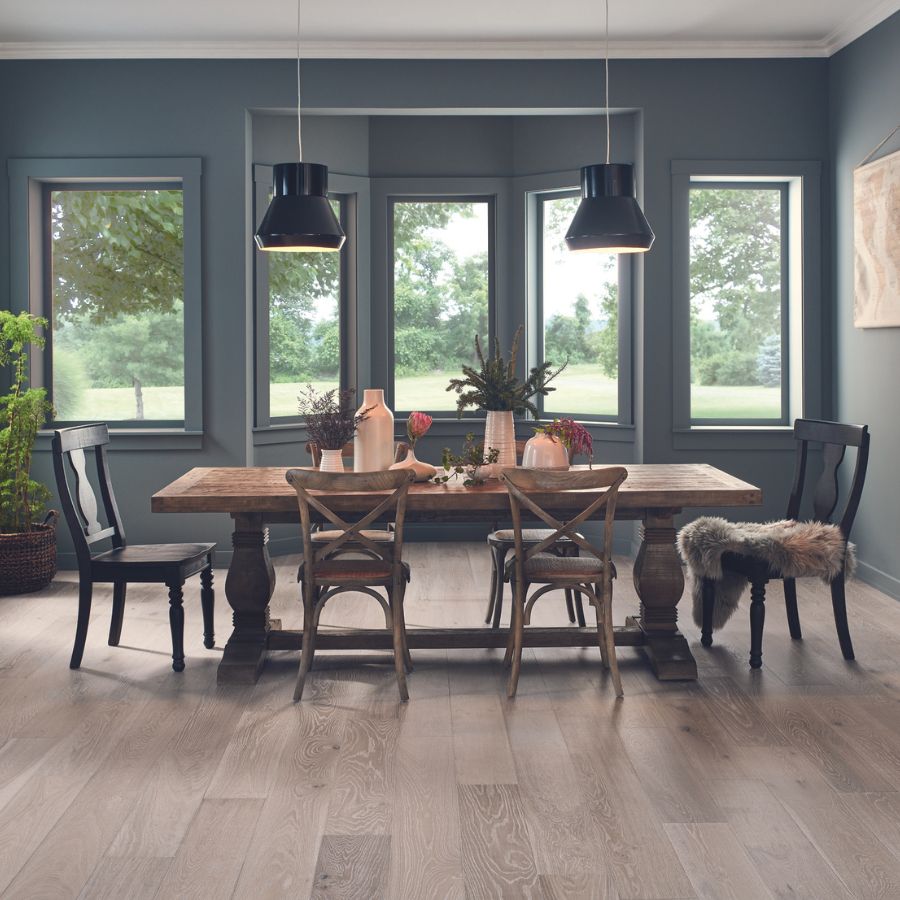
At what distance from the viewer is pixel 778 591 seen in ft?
18.5

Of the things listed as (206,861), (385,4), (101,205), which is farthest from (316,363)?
(206,861)

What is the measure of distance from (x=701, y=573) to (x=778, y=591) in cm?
146

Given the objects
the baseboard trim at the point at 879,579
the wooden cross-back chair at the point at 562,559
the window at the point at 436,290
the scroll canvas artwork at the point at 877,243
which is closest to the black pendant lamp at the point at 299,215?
the wooden cross-back chair at the point at 562,559

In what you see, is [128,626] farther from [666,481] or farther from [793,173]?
[793,173]

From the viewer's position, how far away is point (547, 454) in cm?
432

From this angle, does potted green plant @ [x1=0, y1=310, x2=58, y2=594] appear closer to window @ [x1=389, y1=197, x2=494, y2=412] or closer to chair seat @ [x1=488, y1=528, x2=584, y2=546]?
window @ [x1=389, y1=197, x2=494, y2=412]

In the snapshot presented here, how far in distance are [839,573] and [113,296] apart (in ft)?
13.8

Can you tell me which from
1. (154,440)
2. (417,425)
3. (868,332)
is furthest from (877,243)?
(154,440)

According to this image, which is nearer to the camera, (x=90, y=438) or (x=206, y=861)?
(x=206, y=861)

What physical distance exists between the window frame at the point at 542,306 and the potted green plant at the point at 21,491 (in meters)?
2.99

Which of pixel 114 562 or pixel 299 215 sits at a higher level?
pixel 299 215

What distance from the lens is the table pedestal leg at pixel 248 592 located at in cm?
411

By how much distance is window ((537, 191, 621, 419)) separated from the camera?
6738mm

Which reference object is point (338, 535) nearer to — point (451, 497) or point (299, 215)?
point (451, 497)
